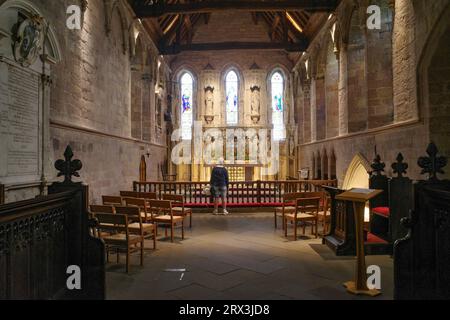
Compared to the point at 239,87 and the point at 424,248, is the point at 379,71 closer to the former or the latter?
the point at 424,248

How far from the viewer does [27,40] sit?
4.59 m

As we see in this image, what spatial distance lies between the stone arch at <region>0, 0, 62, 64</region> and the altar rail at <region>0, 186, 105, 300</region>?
9.39 ft

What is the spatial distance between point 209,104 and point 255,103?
7.89ft

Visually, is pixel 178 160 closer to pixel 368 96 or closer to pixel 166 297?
pixel 368 96

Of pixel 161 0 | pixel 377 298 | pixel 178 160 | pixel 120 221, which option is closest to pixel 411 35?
pixel 377 298

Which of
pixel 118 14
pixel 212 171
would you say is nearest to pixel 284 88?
pixel 118 14

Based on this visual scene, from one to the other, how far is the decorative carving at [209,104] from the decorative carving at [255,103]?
6.86ft

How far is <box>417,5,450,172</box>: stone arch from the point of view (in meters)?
5.18

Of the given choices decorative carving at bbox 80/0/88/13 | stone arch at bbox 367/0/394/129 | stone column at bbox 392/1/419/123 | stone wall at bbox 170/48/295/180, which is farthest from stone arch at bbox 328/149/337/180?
decorative carving at bbox 80/0/88/13

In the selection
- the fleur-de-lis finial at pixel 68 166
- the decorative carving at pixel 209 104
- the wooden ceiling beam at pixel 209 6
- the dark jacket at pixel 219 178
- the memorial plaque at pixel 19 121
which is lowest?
the dark jacket at pixel 219 178

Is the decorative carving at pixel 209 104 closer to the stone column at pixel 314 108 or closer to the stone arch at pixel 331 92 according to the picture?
the stone column at pixel 314 108

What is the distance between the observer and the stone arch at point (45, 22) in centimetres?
424

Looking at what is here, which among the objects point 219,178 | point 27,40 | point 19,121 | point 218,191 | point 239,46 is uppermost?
point 239,46

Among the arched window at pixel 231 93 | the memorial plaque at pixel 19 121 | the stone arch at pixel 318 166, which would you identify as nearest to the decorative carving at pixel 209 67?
the arched window at pixel 231 93
